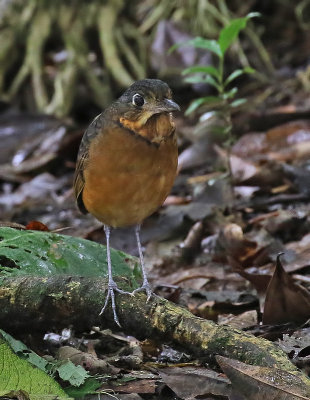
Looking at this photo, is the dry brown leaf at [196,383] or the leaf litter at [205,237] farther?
Answer: the leaf litter at [205,237]

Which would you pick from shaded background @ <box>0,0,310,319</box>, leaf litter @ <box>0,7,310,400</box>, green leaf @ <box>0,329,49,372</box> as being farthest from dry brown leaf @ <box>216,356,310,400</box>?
shaded background @ <box>0,0,310,319</box>

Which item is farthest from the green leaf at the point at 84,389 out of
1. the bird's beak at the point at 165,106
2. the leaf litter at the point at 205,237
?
the bird's beak at the point at 165,106

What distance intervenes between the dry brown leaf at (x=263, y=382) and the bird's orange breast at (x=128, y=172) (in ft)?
3.80

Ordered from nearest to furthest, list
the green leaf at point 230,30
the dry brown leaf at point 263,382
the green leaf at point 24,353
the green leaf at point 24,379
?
the dry brown leaf at point 263,382, the green leaf at point 24,379, the green leaf at point 24,353, the green leaf at point 230,30

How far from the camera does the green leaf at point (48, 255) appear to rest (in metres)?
3.38

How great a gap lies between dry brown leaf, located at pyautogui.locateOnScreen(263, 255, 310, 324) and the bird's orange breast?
27.8 inches

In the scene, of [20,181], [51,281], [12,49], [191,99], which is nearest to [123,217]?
[51,281]

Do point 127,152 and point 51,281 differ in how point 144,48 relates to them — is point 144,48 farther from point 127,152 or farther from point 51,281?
point 51,281

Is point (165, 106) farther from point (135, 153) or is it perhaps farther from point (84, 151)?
point (84, 151)

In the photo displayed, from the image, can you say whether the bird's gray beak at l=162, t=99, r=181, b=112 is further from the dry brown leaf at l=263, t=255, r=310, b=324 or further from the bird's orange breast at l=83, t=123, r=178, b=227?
the dry brown leaf at l=263, t=255, r=310, b=324

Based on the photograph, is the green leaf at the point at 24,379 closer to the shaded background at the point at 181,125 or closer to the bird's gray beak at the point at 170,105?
the bird's gray beak at the point at 170,105

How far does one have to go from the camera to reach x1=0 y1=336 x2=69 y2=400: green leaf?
8.72 feet

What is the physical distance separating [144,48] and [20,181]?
9.61ft

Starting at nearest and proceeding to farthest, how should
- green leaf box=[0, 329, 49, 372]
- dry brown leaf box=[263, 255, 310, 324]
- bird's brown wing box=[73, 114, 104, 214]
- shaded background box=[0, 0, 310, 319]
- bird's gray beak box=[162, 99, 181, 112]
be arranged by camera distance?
green leaf box=[0, 329, 49, 372], bird's gray beak box=[162, 99, 181, 112], dry brown leaf box=[263, 255, 310, 324], bird's brown wing box=[73, 114, 104, 214], shaded background box=[0, 0, 310, 319]
